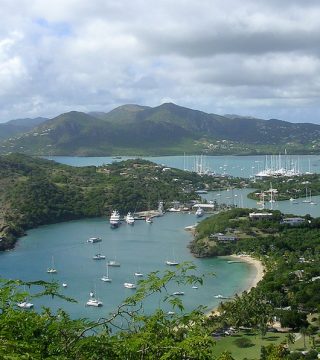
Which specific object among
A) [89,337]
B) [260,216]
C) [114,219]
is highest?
[89,337]

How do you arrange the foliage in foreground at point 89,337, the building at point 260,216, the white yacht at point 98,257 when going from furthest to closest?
the building at point 260,216 → the white yacht at point 98,257 → the foliage in foreground at point 89,337

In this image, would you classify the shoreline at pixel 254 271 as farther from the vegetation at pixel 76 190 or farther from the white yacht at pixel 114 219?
the vegetation at pixel 76 190

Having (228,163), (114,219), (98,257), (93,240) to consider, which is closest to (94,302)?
(98,257)

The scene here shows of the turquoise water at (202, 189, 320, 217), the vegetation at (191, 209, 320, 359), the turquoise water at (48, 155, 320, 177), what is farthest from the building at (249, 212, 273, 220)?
the turquoise water at (48, 155, 320, 177)

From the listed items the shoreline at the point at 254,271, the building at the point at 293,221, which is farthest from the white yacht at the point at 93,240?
the building at the point at 293,221

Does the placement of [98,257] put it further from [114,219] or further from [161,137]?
[161,137]

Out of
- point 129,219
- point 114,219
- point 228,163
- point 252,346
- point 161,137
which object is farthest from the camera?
point 161,137

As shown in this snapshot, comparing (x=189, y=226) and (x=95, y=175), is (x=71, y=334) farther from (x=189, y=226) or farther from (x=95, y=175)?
(x=95, y=175)
